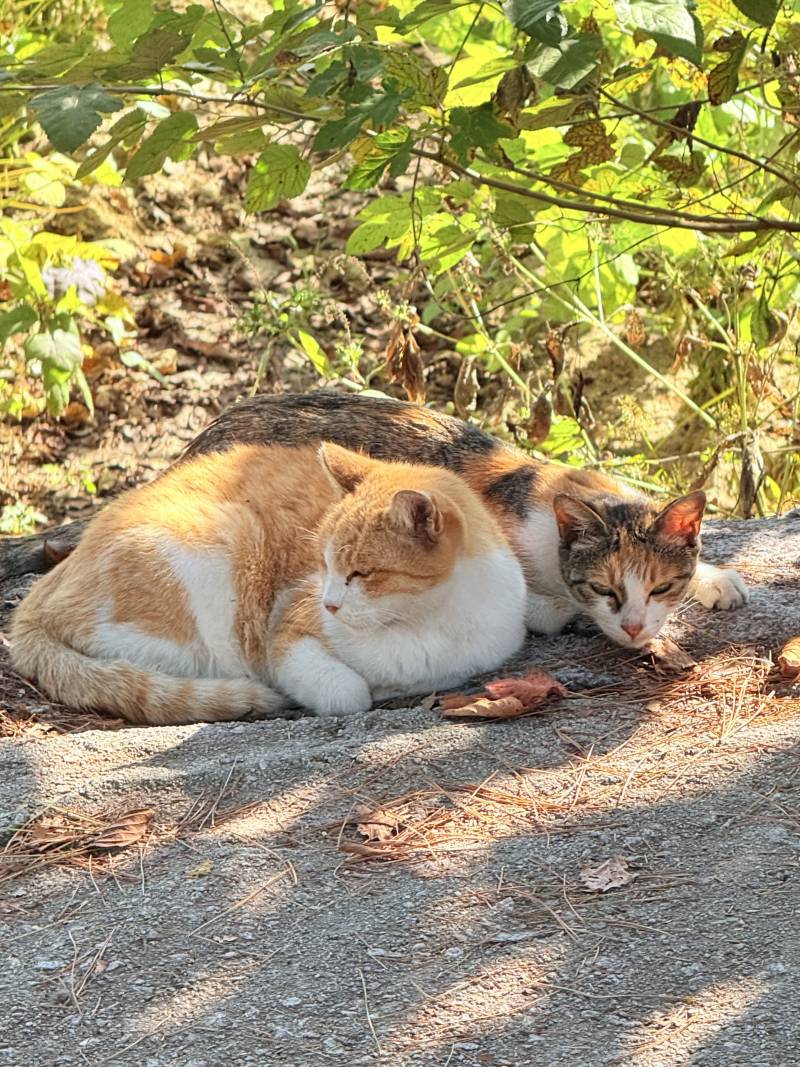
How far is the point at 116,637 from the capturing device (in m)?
3.91

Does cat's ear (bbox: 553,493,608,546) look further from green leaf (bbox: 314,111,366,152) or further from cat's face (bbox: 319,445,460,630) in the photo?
green leaf (bbox: 314,111,366,152)

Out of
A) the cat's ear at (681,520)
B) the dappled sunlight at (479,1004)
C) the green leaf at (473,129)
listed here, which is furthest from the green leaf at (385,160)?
the dappled sunlight at (479,1004)

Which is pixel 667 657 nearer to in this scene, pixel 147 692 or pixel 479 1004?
pixel 147 692

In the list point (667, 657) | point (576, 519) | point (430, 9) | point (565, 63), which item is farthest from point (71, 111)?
point (667, 657)

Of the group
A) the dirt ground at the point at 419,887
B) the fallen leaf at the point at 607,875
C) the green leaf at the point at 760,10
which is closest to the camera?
the dirt ground at the point at 419,887

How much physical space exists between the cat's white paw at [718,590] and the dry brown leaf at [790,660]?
393mm

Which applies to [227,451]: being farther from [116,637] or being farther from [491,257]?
[491,257]

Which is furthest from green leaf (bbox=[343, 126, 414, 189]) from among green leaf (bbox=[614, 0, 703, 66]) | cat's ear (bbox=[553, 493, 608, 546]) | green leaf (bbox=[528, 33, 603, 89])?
cat's ear (bbox=[553, 493, 608, 546])

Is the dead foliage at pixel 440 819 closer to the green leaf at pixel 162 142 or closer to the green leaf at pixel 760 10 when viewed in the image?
the green leaf at pixel 162 142

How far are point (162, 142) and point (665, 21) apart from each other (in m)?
1.39

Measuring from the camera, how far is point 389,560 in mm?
3689

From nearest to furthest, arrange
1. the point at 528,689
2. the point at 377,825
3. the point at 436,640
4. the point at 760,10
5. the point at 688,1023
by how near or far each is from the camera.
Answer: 1. the point at 688,1023
2. the point at 377,825
3. the point at 760,10
4. the point at 528,689
5. the point at 436,640

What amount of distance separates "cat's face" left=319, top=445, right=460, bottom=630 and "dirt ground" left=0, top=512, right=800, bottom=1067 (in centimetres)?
32

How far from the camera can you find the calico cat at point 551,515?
3.79m
